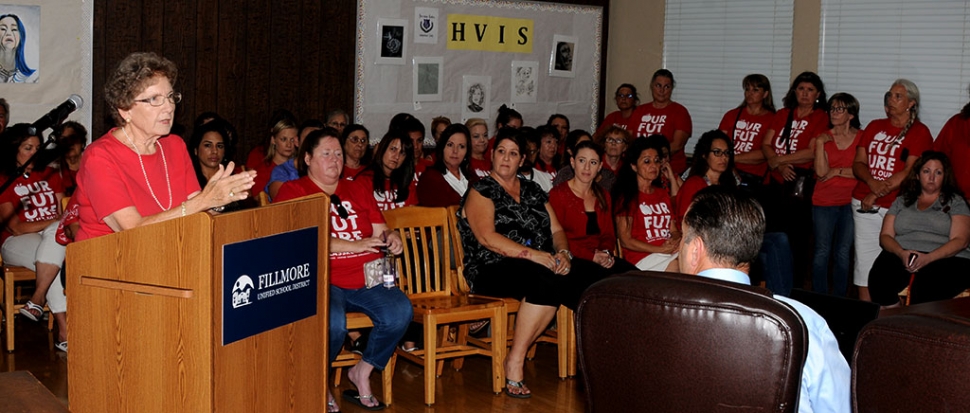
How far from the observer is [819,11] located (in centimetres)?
755

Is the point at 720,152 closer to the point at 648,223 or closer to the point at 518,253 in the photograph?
the point at 648,223

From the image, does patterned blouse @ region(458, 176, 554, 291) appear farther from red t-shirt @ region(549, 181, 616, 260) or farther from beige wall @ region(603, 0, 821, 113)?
beige wall @ region(603, 0, 821, 113)

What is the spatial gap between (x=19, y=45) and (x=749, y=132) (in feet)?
15.7

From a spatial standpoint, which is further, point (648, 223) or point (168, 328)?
point (648, 223)

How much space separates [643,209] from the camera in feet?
17.9

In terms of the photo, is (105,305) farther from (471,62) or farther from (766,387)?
(471,62)

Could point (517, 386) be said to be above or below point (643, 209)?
below

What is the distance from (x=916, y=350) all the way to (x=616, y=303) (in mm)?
557

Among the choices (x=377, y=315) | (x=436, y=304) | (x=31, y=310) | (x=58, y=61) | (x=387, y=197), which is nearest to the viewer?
(x=377, y=315)

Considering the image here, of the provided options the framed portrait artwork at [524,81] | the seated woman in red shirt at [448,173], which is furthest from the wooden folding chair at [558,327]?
the framed portrait artwork at [524,81]

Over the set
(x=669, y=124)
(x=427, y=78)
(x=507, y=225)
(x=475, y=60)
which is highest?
(x=475, y=60)

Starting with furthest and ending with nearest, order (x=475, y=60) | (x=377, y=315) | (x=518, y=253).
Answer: (x=475, y=60)
(x=518, y=253)
(x=377, y=315)

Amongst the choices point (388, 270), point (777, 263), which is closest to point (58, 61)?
point (388, 270)

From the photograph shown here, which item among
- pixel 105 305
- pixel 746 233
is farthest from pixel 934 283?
pixel 105 305
